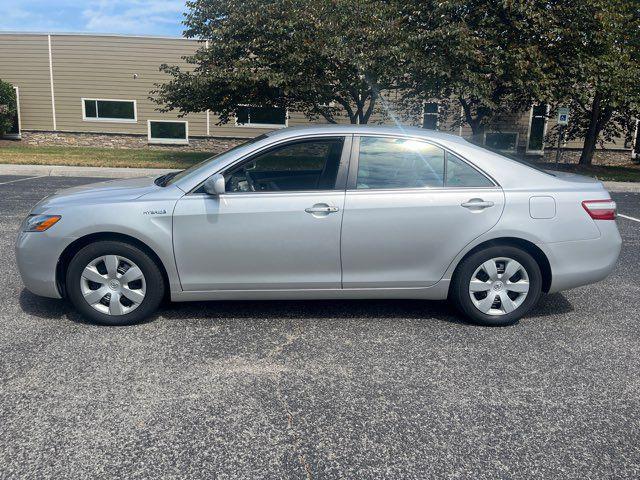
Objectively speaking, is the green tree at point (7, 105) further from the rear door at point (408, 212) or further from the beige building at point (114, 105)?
the rear door at point (408, 212)

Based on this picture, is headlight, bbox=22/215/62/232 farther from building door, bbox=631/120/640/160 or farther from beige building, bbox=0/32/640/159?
building door, bbox=631/120/640/160

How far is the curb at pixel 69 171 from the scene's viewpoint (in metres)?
14.7

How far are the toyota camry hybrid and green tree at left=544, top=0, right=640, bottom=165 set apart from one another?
13037mm

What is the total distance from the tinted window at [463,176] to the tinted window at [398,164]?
7 centimetres

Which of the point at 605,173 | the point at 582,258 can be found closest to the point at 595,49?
the point at 605,173

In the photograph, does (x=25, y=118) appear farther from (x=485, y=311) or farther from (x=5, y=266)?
(x=485, y=311)

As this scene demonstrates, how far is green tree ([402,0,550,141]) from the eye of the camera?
49.0 ft

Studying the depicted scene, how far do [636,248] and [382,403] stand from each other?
5.78 m

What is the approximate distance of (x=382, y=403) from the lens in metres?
3.20

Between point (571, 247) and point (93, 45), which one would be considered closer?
point (571, 247)

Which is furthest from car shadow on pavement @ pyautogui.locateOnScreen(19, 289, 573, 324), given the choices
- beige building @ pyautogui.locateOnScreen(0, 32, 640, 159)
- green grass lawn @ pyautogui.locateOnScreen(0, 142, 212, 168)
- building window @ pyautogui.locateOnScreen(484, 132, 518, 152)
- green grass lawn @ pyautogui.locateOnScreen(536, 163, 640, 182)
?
building window @ pyautogui.locateOnScreen(484, 132, 518, 152)

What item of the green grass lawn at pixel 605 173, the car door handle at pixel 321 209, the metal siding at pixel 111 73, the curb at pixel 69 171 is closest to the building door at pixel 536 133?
the green grass lawn at pixel 605 173

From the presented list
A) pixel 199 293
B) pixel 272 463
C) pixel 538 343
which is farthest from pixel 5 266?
pixel 538 343

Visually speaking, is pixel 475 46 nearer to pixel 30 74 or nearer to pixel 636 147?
pixel 636 147
